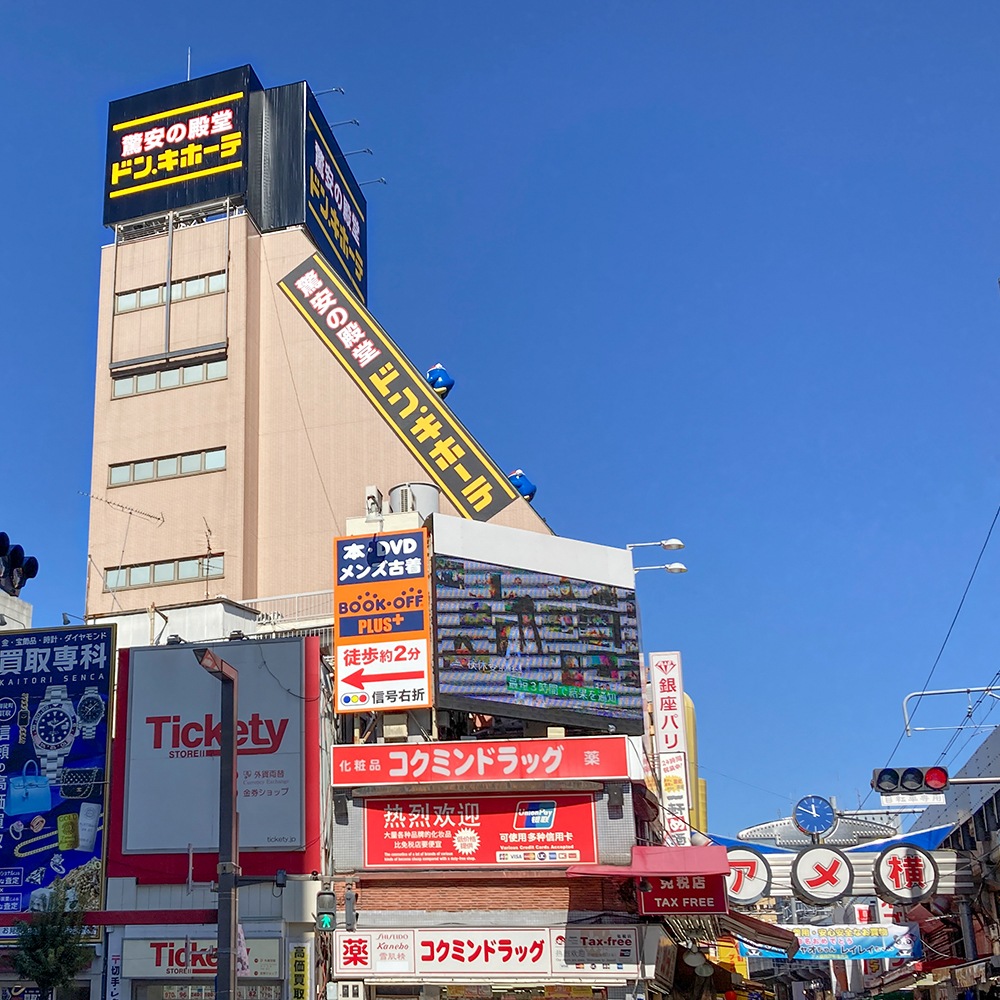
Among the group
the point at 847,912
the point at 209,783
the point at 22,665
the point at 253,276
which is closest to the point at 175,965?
the point at 209,783

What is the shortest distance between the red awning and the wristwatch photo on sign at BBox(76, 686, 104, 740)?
11804mm

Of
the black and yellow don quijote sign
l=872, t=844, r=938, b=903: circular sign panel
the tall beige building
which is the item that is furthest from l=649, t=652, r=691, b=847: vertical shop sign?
the black and yellow don quijote sign

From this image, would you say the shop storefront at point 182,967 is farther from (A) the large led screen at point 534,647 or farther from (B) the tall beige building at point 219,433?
(B) the tall beige building at point 219,433

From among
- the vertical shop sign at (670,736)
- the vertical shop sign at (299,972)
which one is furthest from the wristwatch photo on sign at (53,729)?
the vertical shop sign at (670,736)

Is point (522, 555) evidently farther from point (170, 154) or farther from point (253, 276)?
point (170, 154)

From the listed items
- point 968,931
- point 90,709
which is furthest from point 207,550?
point 968,931

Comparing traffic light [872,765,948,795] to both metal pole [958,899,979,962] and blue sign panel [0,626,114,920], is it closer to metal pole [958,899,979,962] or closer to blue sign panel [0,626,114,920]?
metal pole [958,899,979,962]

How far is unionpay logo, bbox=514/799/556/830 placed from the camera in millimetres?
26969

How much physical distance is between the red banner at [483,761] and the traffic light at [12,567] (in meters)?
15.0

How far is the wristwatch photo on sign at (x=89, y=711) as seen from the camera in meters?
28.6

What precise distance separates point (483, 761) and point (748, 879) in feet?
22.5

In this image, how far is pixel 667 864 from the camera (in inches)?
990

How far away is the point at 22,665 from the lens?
96.4ft

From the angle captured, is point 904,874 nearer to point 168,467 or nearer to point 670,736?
point 670,736
